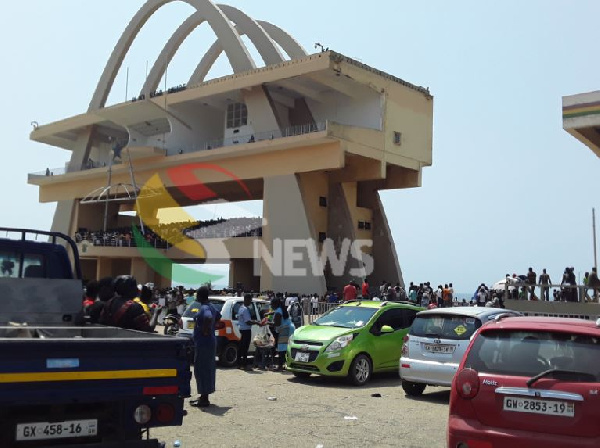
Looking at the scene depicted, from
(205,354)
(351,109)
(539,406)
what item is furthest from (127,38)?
(539,406)

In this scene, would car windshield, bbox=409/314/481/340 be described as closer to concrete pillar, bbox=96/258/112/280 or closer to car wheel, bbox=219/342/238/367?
car wheel, bbox=219/342/238/367

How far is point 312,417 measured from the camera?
28.3 ft

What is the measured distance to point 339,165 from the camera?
1284 inches

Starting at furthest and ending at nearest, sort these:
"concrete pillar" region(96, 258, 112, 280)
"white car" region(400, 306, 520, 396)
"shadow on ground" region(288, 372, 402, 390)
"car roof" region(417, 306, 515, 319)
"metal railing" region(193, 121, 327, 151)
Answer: "concrete pillar" region(96, 258, 112, 280), "metal railing" region(193, 121, 327, 151), "shadow on ground" region(288, 372, 402, 390), "car roof" region(417, 306, 515, 319), "white car" region(400, 306, 520, 396)

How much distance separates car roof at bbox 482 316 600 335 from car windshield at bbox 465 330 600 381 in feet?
0.14

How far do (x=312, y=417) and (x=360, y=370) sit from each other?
3329mm

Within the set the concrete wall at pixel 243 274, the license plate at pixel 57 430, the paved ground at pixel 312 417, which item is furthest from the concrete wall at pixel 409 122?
the license plate at pixel 57 430

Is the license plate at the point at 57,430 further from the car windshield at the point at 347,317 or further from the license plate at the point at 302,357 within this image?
the car windshield at the point at 347,317

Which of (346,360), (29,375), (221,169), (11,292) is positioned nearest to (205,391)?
(346,360)

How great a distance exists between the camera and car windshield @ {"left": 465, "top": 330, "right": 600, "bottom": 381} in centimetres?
489

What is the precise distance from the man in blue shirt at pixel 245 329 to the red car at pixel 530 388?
8704 mm

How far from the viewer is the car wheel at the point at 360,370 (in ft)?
38.1

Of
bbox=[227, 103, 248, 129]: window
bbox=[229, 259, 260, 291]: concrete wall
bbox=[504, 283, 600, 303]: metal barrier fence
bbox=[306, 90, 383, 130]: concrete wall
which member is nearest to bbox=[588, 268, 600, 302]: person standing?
bbox=[504, 283, 600, 303]: metal barrier fence

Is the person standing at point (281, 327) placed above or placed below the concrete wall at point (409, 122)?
below
